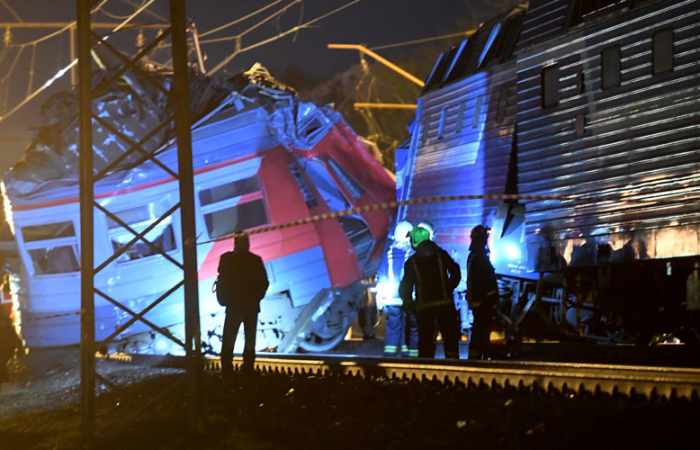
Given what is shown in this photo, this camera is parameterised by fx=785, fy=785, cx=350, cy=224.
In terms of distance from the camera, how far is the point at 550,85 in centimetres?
1478

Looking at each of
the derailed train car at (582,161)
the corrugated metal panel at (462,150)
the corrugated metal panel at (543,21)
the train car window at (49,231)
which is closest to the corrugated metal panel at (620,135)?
the derailed train car at (582,161)

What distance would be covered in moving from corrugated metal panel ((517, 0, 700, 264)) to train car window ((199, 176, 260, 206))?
546 cm

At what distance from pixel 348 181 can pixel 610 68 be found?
6.39 m

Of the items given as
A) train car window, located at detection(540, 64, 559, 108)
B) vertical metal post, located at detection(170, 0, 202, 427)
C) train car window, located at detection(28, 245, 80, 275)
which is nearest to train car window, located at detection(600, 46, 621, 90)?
train car window, located at detection(540, 64, 559, 108)

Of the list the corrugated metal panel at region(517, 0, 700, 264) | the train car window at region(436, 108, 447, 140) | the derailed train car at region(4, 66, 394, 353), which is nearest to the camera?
the corrugated metal panel at region(517, 0, 700, 264)

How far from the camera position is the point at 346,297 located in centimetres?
1652

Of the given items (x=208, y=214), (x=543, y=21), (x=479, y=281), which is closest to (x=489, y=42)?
(x=543, y=21)

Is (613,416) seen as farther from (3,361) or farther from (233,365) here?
(3,361)

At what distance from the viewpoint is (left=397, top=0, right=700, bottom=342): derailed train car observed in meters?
12.4

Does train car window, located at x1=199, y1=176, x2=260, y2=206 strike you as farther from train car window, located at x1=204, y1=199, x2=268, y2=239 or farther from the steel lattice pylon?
the steel lattice pylon

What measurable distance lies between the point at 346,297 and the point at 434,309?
7.68m

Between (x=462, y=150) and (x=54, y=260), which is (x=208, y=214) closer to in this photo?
(x=54, y=260)

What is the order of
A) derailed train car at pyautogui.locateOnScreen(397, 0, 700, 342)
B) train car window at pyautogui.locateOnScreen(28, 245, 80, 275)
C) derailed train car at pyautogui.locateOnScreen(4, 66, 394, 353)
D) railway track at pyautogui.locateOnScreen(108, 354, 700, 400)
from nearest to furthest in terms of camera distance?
railway track at pyautogui.locateOnScreen(108, 354, 700, 400), derailed train car at pyautogui.locateOnScreen(397, 0, 700, 342), derailed train car at pyautogui.locateOnScreen(4, 66, 394, 353), train car window at pyautogui.locateOnScreen(28, 245, 80, 275)

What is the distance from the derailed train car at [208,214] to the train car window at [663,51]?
23.2 ft
